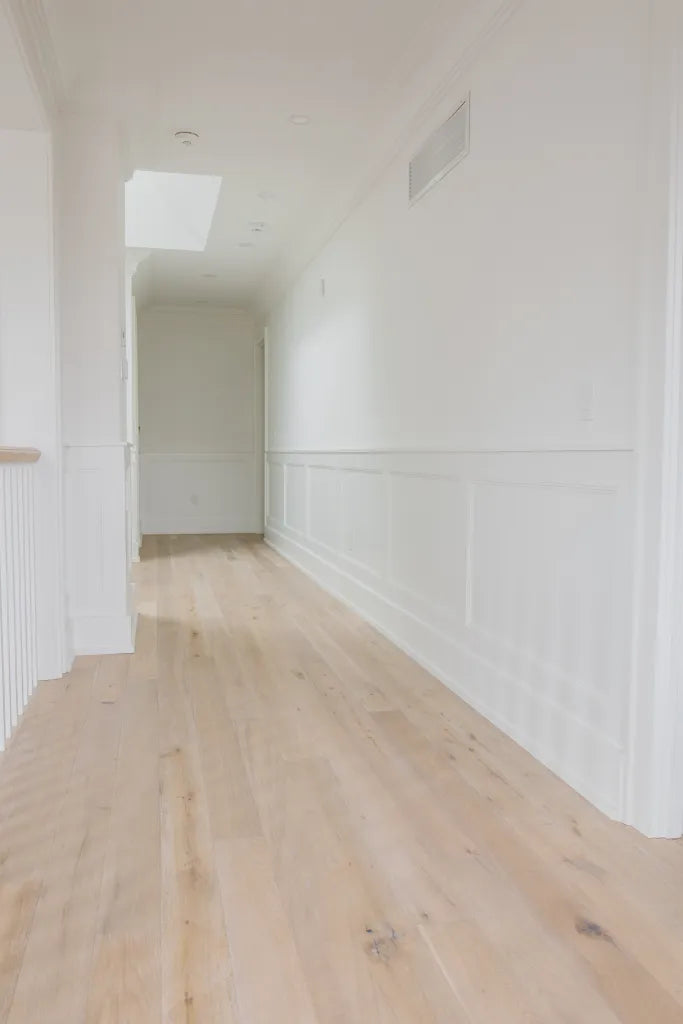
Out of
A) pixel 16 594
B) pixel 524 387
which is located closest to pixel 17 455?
pixel 16 594

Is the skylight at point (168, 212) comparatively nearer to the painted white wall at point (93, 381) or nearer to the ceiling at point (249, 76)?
the ceiling at point (249, 76)

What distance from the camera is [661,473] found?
192 cm

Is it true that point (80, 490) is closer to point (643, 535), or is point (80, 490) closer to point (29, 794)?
point (29, 794)

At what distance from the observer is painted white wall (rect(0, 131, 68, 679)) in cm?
321

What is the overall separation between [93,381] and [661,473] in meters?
2.66

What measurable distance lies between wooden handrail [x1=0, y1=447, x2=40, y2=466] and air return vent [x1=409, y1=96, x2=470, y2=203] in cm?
Result: 192

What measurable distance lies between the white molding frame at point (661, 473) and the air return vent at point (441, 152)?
1.25m

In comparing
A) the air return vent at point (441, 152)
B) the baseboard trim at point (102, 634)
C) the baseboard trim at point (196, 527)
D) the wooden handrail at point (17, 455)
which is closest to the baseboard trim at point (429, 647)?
the baseboard trim at point (102, 634)

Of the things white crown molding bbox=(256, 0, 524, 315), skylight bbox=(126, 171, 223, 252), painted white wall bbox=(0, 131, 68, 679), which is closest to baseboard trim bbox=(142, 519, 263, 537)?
skylight bbox=(126, 171, 223, 252)

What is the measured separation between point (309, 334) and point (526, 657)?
405 cm

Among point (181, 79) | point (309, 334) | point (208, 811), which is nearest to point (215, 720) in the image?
point (208, 811)

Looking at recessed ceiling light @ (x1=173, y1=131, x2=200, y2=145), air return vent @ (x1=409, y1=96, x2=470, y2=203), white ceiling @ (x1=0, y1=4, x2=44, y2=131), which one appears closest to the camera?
white ceiling @ (x1=0, y1=4, x2=44, y2=131)

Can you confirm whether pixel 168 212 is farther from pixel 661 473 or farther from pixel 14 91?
pixel 661 473

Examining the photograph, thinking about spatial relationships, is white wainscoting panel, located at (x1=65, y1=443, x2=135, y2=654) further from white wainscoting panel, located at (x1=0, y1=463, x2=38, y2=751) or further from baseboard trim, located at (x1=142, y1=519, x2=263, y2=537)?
baseboard trim, located at (x1=142, y1=519, x2=263, y2=537)
